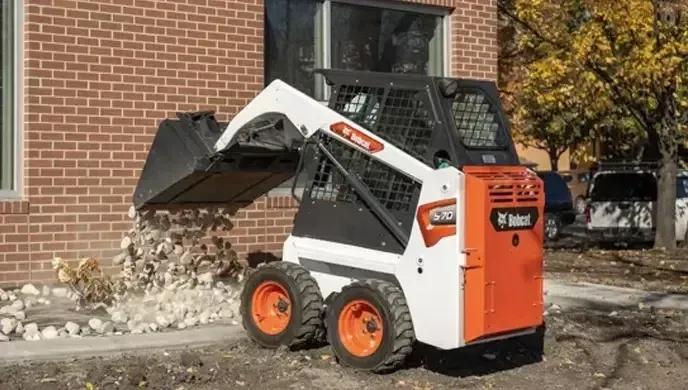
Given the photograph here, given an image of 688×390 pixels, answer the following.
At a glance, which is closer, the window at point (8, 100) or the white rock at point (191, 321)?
the white rock at point (191, 321)

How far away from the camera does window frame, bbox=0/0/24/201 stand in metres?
8.92

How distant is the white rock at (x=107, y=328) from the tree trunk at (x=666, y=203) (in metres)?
13.4

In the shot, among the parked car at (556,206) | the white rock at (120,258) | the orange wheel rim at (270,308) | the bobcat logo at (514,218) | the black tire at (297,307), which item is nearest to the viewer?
the bobcat logo at (514,218)

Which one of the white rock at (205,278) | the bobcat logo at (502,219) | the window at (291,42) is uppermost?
the window at (291,42)

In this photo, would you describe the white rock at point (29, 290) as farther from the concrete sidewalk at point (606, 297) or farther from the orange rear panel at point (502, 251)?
the concrete sidewalk at point (606, 297)

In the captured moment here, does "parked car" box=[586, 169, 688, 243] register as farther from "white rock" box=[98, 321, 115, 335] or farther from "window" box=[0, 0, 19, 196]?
"white rock" box=[98, 321, 115, 335]

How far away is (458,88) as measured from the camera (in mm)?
6547

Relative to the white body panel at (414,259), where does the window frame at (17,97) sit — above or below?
above

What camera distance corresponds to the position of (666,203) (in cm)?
1819

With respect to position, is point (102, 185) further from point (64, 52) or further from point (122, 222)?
point (64, 52)

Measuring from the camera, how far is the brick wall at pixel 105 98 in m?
8.91

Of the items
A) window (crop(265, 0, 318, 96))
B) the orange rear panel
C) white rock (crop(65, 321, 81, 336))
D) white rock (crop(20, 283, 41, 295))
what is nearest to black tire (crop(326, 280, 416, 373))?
the orange rear panel

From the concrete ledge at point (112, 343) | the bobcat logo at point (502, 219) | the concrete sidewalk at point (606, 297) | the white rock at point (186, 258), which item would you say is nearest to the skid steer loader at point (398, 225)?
the bobcat logo at point (502, 219)

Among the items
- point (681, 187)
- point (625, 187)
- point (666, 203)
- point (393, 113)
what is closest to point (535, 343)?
point (393, 113)
